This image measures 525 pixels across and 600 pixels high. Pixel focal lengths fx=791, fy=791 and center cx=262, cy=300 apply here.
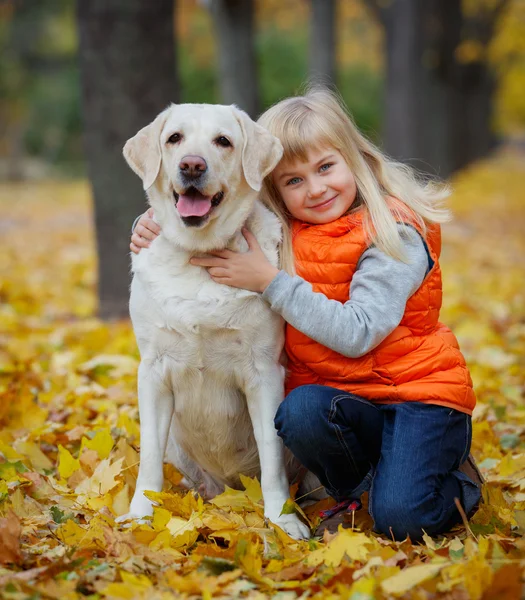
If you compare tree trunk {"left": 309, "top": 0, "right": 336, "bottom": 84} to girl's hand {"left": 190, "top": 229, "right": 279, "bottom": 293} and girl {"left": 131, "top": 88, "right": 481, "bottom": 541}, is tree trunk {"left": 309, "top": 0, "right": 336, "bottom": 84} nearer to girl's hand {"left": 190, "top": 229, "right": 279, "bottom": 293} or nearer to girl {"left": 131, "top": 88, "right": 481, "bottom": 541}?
girl {"left": 131, "top": 88, "right": 481, "bottom": 541}

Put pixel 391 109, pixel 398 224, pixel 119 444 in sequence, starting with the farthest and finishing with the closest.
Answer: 1. pixel 391 109
2. pixel 119 444
3. pixel 398 224

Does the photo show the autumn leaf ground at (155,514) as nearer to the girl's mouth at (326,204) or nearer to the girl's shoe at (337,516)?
the girl's shoe at (337,516)

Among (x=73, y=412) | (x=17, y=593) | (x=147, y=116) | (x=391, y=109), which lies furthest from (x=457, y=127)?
(x=17, y=593)

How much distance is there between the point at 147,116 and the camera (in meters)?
5.75

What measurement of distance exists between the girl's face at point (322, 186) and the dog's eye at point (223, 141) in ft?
0.83

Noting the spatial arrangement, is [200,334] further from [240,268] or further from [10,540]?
[10,540]

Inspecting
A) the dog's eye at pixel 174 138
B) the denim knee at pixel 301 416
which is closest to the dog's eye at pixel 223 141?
the dog's eye at pixel 174 138

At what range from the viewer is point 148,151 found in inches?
121

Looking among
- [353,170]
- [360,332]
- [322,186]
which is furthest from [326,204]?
[360,332]

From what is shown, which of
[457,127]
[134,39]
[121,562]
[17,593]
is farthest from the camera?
[457,127]

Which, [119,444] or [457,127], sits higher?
[457,127]

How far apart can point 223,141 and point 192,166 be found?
25 cm

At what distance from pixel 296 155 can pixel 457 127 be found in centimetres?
2248

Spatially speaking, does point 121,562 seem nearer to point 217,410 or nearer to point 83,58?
point 217,410
